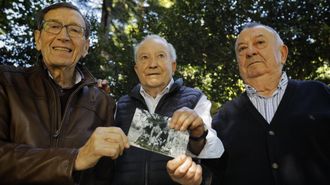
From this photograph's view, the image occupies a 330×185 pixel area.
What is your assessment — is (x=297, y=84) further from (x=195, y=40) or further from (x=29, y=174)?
(x=195, y=40)

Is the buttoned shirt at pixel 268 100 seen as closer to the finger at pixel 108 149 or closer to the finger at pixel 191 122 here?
the finger at pixel 191 122

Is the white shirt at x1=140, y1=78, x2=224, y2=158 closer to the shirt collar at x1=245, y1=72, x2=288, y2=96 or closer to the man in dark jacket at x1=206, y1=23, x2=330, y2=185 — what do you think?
the man in dark jacket at x1=206, y1=23, x2=330, y2=185

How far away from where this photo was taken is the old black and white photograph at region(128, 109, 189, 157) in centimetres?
190

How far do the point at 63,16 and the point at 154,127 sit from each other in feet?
3.63

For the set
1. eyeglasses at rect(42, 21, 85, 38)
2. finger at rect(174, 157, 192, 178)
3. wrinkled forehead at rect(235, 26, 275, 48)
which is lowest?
finger at rect(174, 157, 192, 178)

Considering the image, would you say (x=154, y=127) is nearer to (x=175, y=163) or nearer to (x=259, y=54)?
(x=175, y=163)

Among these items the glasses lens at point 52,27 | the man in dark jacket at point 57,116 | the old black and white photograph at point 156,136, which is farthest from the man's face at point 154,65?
the old black and white photograph at point 156,136

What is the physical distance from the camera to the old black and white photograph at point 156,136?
190cm

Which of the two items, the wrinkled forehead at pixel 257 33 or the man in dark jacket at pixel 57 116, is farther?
the wrinkled forehead at pixel 257 33

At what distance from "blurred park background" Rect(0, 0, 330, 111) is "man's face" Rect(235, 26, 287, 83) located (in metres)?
3.58

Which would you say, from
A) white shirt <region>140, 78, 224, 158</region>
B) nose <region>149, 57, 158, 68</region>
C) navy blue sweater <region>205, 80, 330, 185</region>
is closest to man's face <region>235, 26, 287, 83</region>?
navy blue sweater <region>205, 80, 330, 185</region>

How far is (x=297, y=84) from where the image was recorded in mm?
3104

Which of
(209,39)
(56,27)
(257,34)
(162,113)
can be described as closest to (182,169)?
(162,113)

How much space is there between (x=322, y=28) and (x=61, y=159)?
637 centimetres
